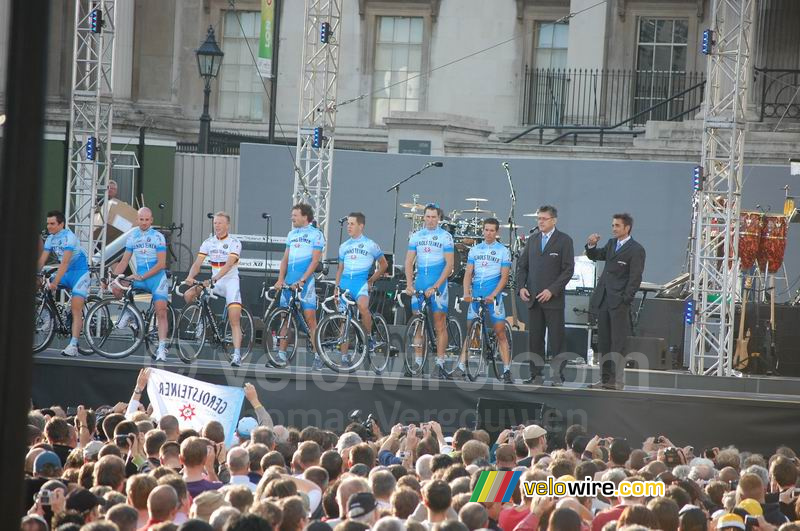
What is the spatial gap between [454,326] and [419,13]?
1682 cm

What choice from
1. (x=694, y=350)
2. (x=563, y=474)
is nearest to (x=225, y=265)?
(x=694, y=350)

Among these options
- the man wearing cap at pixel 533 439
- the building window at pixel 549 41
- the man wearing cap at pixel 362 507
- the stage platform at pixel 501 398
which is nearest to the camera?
the man wearing cap at pixel 362 507

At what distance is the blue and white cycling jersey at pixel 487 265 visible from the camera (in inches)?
580

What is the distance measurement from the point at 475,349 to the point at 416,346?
2.46 ft

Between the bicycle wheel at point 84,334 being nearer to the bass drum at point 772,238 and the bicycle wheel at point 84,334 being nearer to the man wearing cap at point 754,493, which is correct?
the bass drum at point 772,238

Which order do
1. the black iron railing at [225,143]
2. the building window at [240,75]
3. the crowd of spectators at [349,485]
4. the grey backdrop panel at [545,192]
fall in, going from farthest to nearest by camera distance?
the building window at [240,75] < the black iron railing at [225,143] < the grey backdrop panel at [545,192] < the crowd of spectators at [349,485]

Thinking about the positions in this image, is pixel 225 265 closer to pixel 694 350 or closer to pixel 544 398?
pixel 544 398

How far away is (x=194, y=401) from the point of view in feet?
37.6

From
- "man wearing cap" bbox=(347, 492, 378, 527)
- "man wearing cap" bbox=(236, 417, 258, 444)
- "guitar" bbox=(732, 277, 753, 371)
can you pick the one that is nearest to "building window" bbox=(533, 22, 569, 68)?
"guitar" bbox=(732, 277, 753, 371)

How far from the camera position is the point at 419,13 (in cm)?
3080

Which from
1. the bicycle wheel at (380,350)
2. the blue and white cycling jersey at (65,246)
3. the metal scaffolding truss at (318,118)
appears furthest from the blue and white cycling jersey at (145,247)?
the metal scaffolding truss at (318,118)

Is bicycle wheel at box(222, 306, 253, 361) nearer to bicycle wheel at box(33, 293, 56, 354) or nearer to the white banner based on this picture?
bicycle wheel at box(33, 293, 56, 354)

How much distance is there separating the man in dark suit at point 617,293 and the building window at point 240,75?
61.2ft

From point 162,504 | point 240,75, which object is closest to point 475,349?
point 162,504
